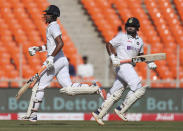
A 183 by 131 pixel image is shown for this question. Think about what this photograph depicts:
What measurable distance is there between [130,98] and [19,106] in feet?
18.4

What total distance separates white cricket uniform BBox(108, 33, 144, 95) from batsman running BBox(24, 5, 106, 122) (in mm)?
630

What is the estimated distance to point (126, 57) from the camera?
1169cm

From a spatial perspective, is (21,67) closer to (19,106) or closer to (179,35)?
(19,106)

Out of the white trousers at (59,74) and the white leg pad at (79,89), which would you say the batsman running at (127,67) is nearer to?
the white leg pad at (79,89)

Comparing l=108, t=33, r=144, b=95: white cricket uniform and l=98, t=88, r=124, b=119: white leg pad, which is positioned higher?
l=108, t=33, r=144, b=95: white cricket uniform

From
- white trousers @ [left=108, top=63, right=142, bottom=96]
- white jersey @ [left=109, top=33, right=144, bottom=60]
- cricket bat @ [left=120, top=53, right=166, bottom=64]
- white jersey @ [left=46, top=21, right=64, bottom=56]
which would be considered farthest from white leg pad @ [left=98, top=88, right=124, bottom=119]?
white jersey @ [left=46, top=21, right=64, bottom=56]

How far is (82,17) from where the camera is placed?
21609 mm

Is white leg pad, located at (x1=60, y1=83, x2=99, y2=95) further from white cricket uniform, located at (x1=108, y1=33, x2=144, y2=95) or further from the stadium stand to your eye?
the stadium stand

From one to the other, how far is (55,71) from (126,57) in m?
1.42

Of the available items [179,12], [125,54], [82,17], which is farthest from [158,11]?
[125,54]

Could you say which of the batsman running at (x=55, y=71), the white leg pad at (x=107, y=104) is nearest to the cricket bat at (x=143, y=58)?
the white leg pad at (x=107, y=104)

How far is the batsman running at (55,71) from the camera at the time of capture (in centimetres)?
1094

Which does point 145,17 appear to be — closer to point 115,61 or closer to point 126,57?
point 126,57

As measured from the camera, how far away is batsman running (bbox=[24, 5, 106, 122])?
1094 centimetres
